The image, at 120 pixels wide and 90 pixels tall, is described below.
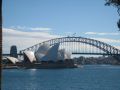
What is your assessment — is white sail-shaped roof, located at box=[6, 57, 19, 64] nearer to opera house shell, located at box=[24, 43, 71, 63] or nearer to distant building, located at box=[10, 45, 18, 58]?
distant building, located at box=[10, 45, 18, 58]

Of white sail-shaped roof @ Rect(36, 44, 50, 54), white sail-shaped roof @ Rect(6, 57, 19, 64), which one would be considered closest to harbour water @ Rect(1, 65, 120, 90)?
white sail-shaped roof @ Rect(36, 44, 50, 54)

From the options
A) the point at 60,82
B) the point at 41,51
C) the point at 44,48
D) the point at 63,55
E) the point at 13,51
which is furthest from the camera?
the point at 13,51

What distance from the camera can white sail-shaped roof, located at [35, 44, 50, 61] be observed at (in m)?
141

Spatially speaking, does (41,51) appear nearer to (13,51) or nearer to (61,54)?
(61,54)

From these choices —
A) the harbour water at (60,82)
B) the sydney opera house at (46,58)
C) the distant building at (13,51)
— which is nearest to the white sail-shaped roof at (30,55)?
the sydney opera house at (46,58)

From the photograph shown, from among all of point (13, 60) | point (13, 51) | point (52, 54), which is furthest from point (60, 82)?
point (13, 51)

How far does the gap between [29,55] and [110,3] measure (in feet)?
448

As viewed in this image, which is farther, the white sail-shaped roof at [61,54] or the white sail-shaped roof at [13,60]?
the white sail-shaped roof at [13,60]

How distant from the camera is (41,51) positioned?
472ft

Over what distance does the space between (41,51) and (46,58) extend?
160 inches

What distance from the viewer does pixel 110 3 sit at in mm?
8859

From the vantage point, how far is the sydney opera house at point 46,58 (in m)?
143

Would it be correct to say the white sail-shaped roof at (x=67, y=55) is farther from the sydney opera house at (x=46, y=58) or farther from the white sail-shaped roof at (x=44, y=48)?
the white sail-shaped roof at (x=44, y=48)

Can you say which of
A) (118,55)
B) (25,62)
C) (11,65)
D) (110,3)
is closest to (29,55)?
(25,62)
